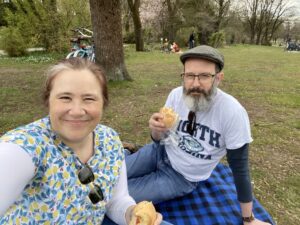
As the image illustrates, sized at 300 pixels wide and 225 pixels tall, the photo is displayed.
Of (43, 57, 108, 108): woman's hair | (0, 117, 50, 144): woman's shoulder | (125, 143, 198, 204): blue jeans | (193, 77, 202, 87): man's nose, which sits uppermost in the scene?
(43, 57, 108, 108): woman's hair

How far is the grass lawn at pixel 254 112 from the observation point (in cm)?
390

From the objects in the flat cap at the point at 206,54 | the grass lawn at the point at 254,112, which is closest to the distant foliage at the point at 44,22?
the grass lawn at the point at 254,112

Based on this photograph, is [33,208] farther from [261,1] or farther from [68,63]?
[261,1]

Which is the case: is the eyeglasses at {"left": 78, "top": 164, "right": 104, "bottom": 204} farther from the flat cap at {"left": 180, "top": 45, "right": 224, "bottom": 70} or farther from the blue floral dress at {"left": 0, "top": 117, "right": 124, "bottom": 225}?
the flat cap at {"left": 180, "top": 45, "right": 224, "bottom": 70}

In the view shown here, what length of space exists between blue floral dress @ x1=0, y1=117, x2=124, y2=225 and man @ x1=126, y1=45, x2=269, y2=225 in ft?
3.92

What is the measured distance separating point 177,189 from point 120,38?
19.0ft

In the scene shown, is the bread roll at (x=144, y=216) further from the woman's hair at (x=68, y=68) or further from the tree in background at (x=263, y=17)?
the tree in background at (x=263, y=17)

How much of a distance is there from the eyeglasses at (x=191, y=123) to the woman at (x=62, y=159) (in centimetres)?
104

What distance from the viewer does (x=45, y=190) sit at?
1558 mm

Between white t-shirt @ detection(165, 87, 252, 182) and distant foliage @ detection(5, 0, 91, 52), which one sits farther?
distant foliage @ detection(5, 0, 91, 52)

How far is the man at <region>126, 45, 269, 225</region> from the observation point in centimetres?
249

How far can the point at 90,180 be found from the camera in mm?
1691

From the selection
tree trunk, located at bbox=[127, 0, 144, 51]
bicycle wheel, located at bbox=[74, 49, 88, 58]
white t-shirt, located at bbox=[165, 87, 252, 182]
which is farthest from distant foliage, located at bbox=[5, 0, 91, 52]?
white t-shirt, located at bbox=[165, 87, 252, 182]

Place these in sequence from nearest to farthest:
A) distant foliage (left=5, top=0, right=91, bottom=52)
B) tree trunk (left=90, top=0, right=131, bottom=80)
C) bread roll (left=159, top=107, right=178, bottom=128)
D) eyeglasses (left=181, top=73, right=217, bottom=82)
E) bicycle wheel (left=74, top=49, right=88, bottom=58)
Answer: eyeglasses (left=181, top=73, right=217, bottom=82) < bread roll (left=159, top=107, right=178, bottom=128) < tree trunk (left=90, top=0, right=131, bottom=80) < bicycle wheel (left=74, top=49, right=88, bottom=58) < distant foliage (left=5, top=0, right=91, bottom=52)
